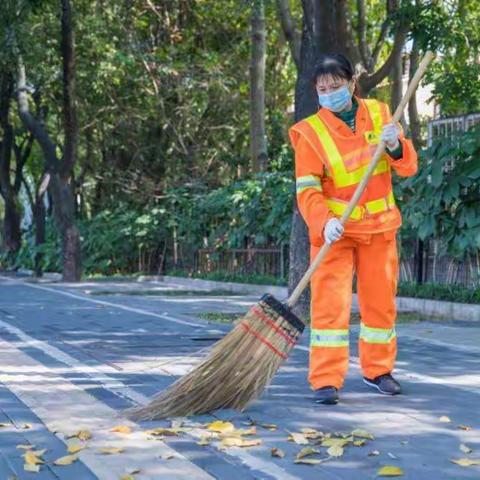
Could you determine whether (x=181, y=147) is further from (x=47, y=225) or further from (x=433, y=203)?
(x=433, y=203)

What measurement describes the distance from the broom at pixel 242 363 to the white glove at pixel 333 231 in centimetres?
5

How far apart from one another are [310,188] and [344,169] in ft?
0.75

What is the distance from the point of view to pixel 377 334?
6340 mm

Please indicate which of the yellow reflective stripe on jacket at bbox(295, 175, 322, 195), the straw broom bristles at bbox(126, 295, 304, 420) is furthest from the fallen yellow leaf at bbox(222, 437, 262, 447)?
the yellow reflective stripe on jacket at bbox(295, 175, 322, 195)

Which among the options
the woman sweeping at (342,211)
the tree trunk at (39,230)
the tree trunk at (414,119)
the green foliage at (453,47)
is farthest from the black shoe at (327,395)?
the tree trunk at (39,230)

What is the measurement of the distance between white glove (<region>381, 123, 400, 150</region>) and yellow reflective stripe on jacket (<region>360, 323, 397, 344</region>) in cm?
111

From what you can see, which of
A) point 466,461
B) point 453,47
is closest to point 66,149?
point 453,47

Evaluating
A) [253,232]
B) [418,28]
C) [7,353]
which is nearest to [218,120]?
[253,232]

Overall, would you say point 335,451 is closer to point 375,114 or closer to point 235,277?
point 375,114

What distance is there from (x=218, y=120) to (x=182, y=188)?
3.21 m

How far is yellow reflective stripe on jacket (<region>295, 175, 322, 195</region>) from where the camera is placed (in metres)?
6.16

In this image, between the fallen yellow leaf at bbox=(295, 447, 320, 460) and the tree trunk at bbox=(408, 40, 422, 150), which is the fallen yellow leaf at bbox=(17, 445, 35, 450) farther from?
the tree trunk at bbox=(408, 40, 422, 150)

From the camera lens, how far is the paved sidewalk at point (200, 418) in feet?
15.5

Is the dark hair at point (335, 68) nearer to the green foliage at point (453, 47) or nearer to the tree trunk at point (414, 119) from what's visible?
the green foliage at point (453, 47)
